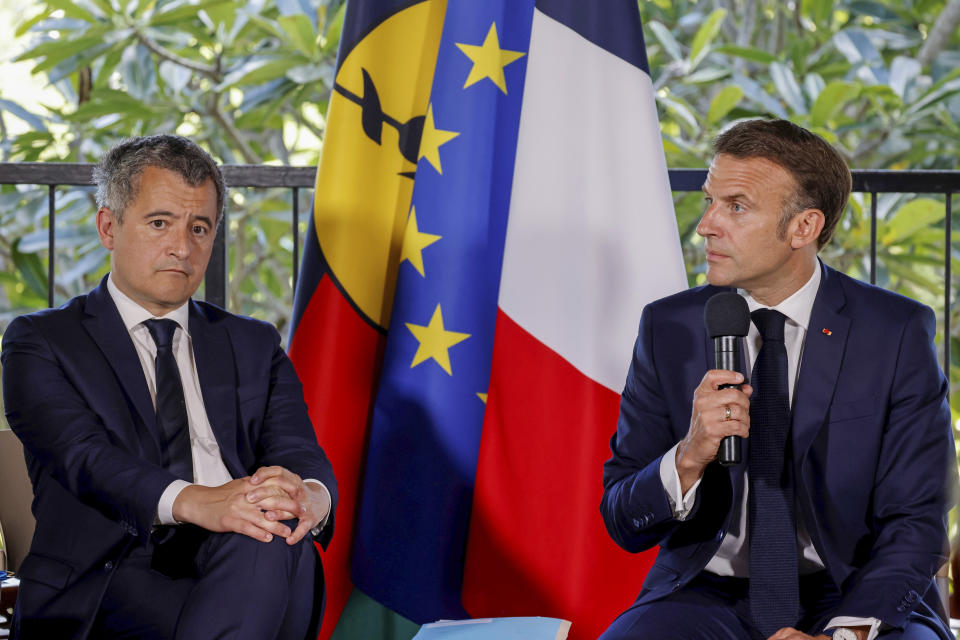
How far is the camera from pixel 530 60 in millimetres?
2441

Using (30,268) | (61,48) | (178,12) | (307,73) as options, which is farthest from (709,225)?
(30,268)

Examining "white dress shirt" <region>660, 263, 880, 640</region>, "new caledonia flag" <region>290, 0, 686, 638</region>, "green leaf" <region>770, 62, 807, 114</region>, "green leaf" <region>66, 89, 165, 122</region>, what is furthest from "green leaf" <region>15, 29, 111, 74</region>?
"white dress shirt" <region>660, 263, 880, 640</region>

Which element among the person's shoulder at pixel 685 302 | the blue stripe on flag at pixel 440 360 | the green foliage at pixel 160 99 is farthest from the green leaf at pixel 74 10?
the person's shoulder at pixel 685 302

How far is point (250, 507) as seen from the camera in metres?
1.69

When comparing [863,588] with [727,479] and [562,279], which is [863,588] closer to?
[727,479]

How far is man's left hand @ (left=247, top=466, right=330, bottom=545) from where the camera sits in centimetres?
171

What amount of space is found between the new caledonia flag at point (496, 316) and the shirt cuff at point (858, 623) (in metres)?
0.77

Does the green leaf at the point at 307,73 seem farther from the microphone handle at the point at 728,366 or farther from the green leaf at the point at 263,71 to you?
the microphone handle at the point at 728,366

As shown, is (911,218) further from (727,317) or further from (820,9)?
(727,317)

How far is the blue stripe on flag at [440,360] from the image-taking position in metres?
A: 2.37

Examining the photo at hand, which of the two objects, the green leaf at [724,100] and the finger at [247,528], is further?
the green leaf at [724,100]

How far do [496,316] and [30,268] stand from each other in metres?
2.28

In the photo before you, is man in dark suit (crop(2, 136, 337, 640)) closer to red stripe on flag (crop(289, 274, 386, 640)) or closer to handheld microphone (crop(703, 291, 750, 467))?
red stripe on flag (crop(289, 274, 386, 640))

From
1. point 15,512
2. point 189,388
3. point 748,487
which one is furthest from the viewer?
point 15,512
